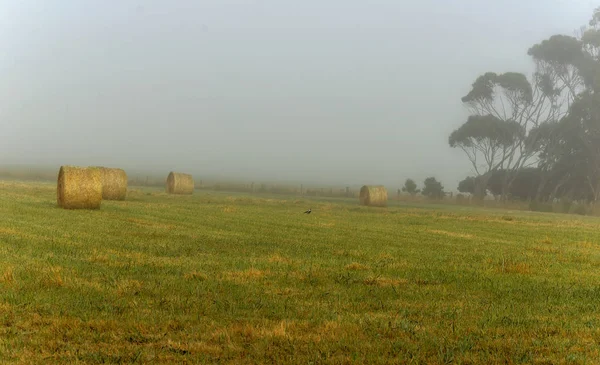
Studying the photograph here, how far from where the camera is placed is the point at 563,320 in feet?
30.4

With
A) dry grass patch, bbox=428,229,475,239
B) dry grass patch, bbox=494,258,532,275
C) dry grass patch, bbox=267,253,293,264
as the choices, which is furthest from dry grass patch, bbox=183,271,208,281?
dry grass patch, bbox=428,229,475,239

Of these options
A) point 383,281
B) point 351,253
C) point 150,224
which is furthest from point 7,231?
point 383,281

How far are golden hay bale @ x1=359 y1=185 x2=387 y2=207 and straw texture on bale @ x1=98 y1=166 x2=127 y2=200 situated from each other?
20.5 meters

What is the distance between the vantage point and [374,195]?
4772cm

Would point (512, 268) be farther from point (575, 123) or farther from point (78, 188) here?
point (575, 123)

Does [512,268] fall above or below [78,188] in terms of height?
below

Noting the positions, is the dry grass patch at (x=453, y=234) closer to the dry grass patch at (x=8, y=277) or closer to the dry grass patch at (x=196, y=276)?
the dry grass patch at (x=196, y=276)

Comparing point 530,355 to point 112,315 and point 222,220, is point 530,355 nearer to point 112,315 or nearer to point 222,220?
point 112,315

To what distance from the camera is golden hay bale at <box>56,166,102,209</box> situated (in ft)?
85.7

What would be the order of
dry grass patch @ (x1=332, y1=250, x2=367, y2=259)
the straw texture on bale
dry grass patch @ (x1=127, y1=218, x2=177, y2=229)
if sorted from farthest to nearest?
the straw texture on bale, dry grass patch @ (x1=127, y1=218, x2=177, y2=229), dry grass patch @ (x1=332, y1=250, x2=367, y2=259)

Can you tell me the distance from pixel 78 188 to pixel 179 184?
846 inches

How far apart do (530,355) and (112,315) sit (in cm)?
583

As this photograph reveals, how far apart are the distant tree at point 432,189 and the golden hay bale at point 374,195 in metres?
32.1

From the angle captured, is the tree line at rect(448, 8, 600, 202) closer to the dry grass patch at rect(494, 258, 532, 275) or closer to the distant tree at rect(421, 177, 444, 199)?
the distant tree at rect(421, 177, 444, 199)
